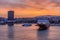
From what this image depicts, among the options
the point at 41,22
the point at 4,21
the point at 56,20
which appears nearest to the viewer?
the point at 41,22

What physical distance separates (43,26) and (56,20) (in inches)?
3006

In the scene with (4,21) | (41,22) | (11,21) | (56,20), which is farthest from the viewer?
(4,21)

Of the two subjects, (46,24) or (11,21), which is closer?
(46,24)

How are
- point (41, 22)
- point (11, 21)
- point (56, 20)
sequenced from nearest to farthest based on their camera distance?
1. point (41, 22)
2. point (11, 21)
3. point (56, 20)

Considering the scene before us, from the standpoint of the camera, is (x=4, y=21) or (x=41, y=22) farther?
(x=4, y=21)

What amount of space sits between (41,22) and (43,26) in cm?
194

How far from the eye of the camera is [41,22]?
53375mm

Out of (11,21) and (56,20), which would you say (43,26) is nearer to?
(11,21)

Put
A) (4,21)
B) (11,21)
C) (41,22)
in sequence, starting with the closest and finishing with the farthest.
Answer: (41,22) → (11,21) → (4,21)

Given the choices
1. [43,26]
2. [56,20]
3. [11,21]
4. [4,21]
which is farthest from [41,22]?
[4,21]

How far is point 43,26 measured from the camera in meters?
54.9

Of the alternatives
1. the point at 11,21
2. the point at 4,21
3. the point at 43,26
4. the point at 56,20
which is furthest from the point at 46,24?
the point at 4,21

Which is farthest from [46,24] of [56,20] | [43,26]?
[56,20]

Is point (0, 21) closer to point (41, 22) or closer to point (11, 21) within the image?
point (11, 21)
